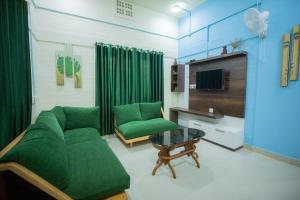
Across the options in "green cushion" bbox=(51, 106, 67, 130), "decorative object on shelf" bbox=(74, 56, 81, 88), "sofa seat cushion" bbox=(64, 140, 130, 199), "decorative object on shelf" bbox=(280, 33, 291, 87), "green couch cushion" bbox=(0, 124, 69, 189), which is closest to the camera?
"green couch cushion" bbox=(0, 124, 69, 189)

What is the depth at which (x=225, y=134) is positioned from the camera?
2916 mm


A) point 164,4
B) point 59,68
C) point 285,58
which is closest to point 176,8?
point 164,4

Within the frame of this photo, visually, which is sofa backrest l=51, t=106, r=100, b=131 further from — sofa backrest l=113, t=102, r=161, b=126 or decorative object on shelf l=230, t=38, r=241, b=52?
decorative object on shelf l=230, t=38, r=241, b=52

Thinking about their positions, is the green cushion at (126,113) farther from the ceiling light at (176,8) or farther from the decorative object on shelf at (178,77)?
the ceiling light at (176,8)

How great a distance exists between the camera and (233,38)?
123 inches

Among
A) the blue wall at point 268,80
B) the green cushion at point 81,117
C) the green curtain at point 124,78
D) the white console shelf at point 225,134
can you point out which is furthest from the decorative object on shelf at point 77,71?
the blue wall at point 268,80

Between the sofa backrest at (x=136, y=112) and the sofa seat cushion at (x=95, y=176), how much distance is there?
166 centimetres

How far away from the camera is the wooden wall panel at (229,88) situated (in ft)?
9.67

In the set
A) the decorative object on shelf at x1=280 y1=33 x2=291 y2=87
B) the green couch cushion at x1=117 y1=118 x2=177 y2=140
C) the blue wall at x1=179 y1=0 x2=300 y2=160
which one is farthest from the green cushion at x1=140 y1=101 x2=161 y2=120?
the decorative object on shelf at x1=280 y1=33 x2=291 y2=87

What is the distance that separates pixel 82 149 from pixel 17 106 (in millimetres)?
1098

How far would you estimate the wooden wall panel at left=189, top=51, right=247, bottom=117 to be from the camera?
116 inches

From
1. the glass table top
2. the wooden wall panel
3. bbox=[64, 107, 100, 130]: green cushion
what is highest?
the wooden wall panel

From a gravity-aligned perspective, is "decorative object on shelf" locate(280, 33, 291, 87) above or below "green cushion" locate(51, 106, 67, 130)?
above

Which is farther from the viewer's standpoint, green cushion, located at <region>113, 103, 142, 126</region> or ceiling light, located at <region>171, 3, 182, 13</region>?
ceiling light, located at <region>171, 3, 182, 13</region>
